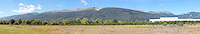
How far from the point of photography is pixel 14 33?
11.9 meters

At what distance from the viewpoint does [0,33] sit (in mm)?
11117

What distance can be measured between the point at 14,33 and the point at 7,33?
0.54 m

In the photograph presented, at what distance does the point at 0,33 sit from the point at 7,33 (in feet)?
1.59

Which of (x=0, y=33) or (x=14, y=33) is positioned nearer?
(x=0, y=33)

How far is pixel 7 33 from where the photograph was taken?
1143 centimetres

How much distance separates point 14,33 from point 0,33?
1.02 meters
